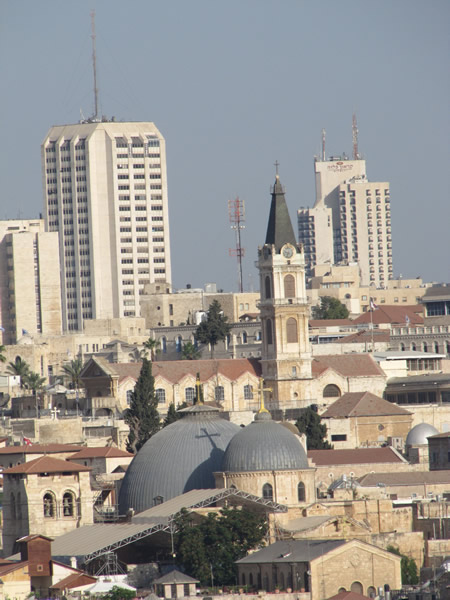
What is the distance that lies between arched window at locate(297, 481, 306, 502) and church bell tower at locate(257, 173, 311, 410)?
4261cm

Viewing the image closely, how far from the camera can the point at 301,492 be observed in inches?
3693

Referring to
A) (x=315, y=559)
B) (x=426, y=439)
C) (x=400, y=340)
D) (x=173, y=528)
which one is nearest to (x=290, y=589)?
(x=315, y=559)

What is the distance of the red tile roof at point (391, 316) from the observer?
587 ft

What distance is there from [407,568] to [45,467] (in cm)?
1928

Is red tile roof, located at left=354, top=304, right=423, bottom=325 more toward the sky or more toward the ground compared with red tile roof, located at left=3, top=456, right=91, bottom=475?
more toward the sky

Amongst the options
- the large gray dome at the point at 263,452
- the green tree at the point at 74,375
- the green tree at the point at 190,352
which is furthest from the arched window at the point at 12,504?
the green tree at the point at 190,352

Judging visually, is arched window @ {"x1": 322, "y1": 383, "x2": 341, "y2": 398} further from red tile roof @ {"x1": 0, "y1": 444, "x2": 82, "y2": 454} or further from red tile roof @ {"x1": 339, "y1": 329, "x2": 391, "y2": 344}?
red tile roof @ {"x1": 0, "y1": 444, "x2": 82, "y2": 454}

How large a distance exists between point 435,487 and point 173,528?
75.1 feet

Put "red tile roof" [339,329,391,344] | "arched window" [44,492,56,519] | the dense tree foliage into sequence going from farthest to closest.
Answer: "red tile roof" [339,329,391,344] < "arched window" [44,492,56,519] < the dense tree foliage

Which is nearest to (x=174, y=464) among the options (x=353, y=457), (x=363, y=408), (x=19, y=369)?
(x=353, y=457)

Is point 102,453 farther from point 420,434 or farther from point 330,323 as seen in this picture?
point 330,323

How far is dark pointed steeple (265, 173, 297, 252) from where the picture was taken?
5472 inches

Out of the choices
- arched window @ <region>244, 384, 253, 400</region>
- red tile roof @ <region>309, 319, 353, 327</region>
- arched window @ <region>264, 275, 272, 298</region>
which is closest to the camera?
arched window @ <region>264, 275, 272, 298</region>

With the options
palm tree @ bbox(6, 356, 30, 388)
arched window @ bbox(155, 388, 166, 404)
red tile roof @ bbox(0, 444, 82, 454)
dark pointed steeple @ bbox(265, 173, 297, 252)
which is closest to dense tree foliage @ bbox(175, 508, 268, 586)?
red tile roof @ bbox(0, 444, 82, 454)
